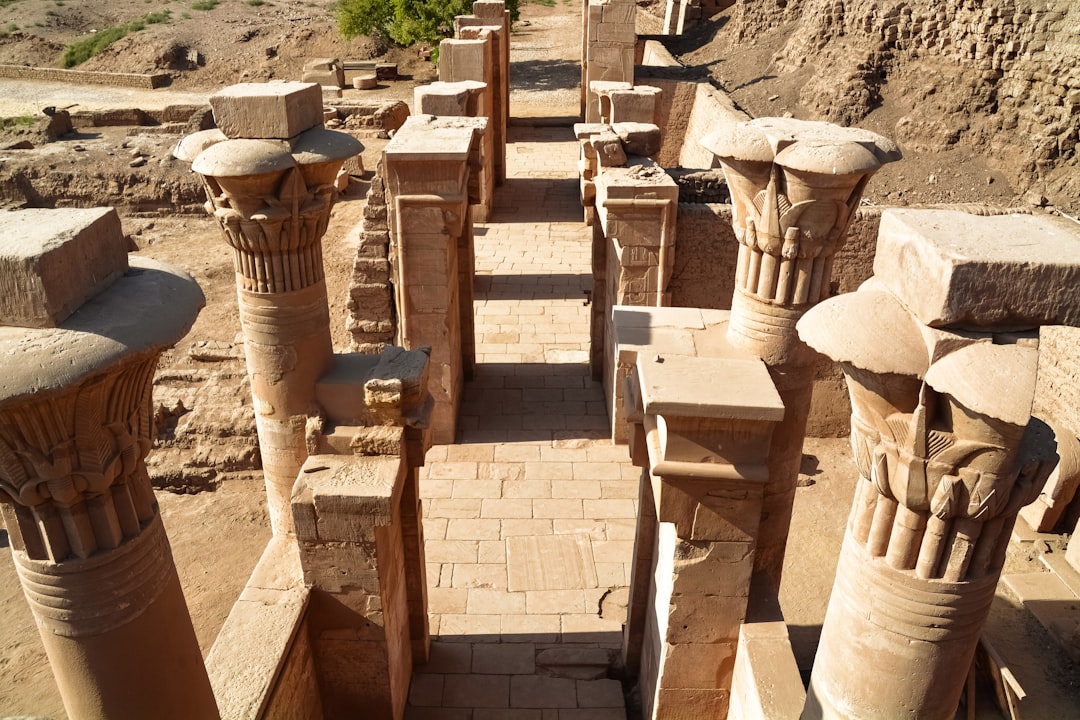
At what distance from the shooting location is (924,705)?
3.14 meters

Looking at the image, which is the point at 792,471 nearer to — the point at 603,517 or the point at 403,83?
the point at 603,517

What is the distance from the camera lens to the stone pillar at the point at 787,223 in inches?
161

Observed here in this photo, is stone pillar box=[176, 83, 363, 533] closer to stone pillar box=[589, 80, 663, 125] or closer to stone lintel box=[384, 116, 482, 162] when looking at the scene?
stone lintel box=[384, 116, 482, 162]

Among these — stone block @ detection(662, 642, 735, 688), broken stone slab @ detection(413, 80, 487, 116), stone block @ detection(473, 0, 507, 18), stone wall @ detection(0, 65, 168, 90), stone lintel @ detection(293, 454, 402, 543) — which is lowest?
stone wall @ detection(0, 65, 168, 90)

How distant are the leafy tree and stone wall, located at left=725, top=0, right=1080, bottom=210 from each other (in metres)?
11.5

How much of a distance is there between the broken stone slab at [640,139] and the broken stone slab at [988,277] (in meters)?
6.07

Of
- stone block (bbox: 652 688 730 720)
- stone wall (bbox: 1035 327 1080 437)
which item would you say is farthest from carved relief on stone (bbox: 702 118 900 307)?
stone wall (bbox: 1035 327 1080 437)

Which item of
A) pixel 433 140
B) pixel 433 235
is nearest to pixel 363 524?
pixel 433 235

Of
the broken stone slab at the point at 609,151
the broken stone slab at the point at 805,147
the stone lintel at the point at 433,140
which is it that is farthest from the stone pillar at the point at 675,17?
the broken stone slab at the point at 805,147

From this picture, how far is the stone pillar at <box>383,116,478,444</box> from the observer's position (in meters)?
7.54

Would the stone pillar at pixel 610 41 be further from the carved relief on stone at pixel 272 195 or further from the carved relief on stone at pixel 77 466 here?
the carved relief on stone at pixel 77 466

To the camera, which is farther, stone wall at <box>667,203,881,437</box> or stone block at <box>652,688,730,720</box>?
stone wall at <box>667,203,881,437</box>

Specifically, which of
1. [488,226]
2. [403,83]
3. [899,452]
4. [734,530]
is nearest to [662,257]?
[734,530]

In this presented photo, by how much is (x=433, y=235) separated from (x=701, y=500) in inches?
179
